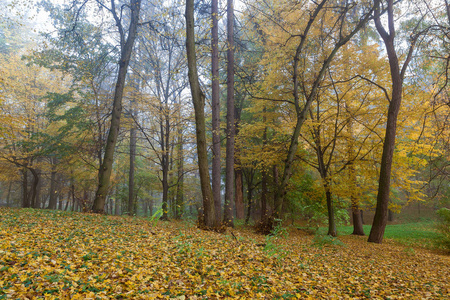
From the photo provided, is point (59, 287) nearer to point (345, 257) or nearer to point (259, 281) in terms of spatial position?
point (259, 281)

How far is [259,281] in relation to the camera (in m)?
3.11

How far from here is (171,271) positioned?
3.04 m

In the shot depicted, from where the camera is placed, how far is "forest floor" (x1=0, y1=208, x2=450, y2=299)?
91.6 inches

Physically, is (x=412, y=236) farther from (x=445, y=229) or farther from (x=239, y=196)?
(x=239, y=196)

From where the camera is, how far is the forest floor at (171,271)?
7.63ft

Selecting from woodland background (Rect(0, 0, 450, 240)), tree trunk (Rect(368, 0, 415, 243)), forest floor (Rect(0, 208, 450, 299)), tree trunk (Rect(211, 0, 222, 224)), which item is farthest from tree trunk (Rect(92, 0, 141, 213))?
tree trunk (Rect(368, 0, 415, 243))

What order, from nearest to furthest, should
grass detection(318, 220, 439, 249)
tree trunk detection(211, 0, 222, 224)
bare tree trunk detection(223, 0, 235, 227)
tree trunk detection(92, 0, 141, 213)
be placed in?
tree trunk detection(92, 0, 141, 213) → tree trunk detection(211, 0, 222, 224) → bare tree trunk detection(223, 0, 235, 227) → grass detection(318, 220, 439, 249)


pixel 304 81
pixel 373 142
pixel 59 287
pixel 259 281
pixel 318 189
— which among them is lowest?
pixel 259 281

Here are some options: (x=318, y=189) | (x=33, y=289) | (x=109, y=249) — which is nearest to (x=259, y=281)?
(x=109, y=249)

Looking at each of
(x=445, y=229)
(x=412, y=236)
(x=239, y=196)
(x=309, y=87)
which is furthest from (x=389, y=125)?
(x=239, y=196)

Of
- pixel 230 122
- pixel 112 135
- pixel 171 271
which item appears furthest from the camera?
pixel 230 122

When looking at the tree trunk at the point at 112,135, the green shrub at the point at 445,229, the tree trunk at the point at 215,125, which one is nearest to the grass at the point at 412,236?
the green shrub at the point at 445,229

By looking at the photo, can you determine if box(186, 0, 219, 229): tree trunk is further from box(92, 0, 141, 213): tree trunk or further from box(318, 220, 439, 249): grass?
box(318, 220, 439, 249): grass

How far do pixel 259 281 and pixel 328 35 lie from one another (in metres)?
8.27
